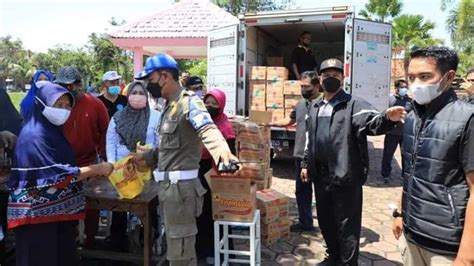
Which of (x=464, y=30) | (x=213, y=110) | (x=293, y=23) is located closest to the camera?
(x=213, y=110)

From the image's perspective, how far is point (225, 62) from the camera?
23.3ft

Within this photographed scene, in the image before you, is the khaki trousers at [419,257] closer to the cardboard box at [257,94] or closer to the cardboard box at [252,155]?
the cardboard box at [252,155]

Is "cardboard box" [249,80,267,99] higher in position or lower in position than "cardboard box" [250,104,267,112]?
higher

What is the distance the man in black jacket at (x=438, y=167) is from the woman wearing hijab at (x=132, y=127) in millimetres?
2269

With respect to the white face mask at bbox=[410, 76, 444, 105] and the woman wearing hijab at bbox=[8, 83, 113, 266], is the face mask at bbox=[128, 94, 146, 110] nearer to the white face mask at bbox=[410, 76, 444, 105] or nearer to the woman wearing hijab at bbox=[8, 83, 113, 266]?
the woman wearing hijab at bbox=[8, 83, 113, 266]

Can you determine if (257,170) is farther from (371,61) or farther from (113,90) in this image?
(371,61)

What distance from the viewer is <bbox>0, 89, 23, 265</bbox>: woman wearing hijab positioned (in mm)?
3043

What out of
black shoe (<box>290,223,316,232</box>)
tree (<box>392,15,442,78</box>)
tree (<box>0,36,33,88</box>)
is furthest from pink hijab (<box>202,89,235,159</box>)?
tree (<box>0,36,33,88</box>)

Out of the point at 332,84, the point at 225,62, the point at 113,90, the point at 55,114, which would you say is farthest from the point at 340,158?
the point at 225,62

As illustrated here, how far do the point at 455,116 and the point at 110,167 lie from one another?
2130 mm

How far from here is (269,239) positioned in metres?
4.02

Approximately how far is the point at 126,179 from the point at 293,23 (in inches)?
188

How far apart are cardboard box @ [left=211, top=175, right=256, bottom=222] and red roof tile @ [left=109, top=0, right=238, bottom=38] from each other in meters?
7.18

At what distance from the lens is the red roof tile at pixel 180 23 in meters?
10.1
